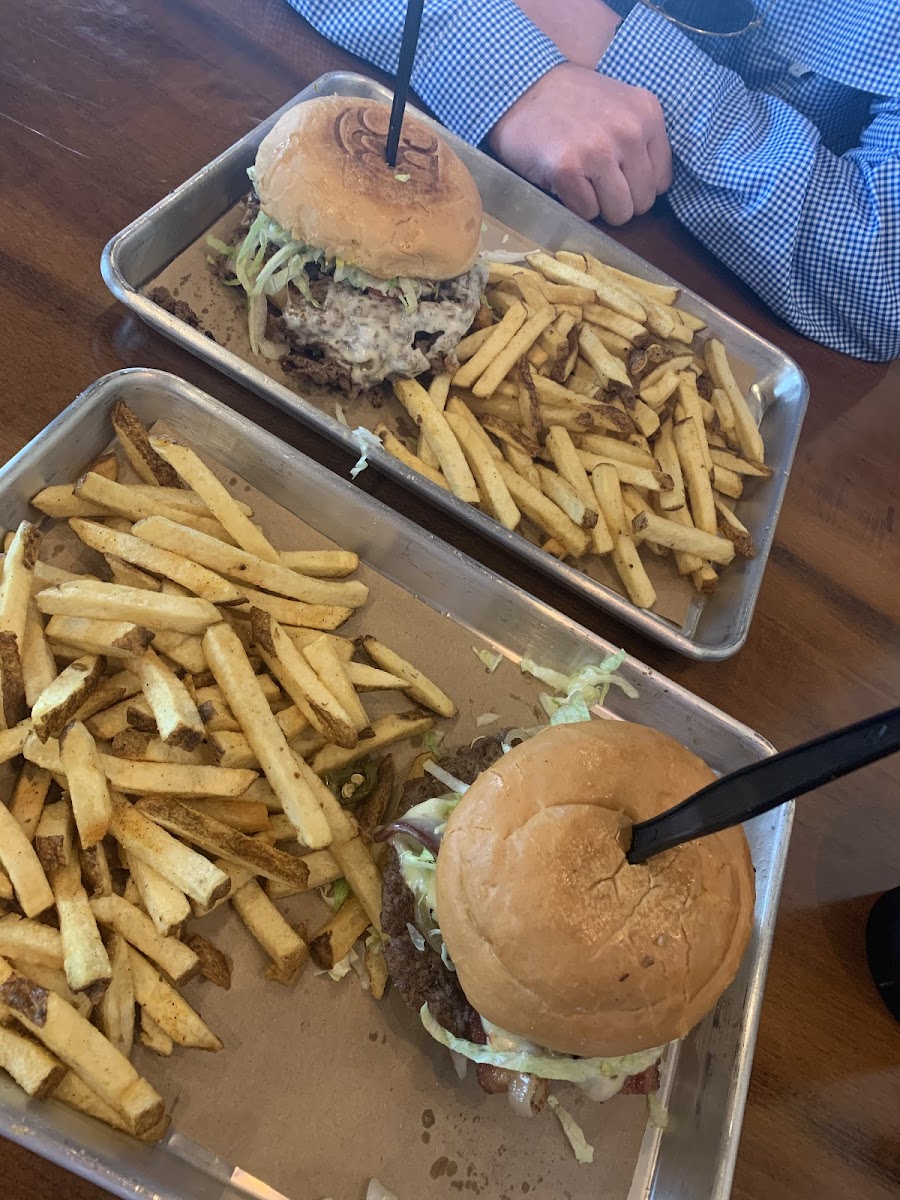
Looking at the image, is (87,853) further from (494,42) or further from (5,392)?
(494,42)

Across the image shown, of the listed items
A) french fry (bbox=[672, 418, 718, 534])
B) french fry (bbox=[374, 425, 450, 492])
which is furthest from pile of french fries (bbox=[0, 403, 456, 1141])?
french fry (bbox=[672, 418, 718, 534])

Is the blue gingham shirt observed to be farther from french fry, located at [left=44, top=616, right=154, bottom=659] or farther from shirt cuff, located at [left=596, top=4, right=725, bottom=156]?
french fry, located at [left=44, top=616, right=154, bottom=659]

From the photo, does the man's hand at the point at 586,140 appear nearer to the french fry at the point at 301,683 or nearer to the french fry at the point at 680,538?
the french fry at the point at 680,538

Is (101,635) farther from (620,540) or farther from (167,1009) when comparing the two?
(620,540)

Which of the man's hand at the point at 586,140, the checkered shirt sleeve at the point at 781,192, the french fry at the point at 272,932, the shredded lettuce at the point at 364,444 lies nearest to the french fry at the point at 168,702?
the french fry at the point at 272,932

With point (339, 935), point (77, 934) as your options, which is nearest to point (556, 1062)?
point (339, 935)
